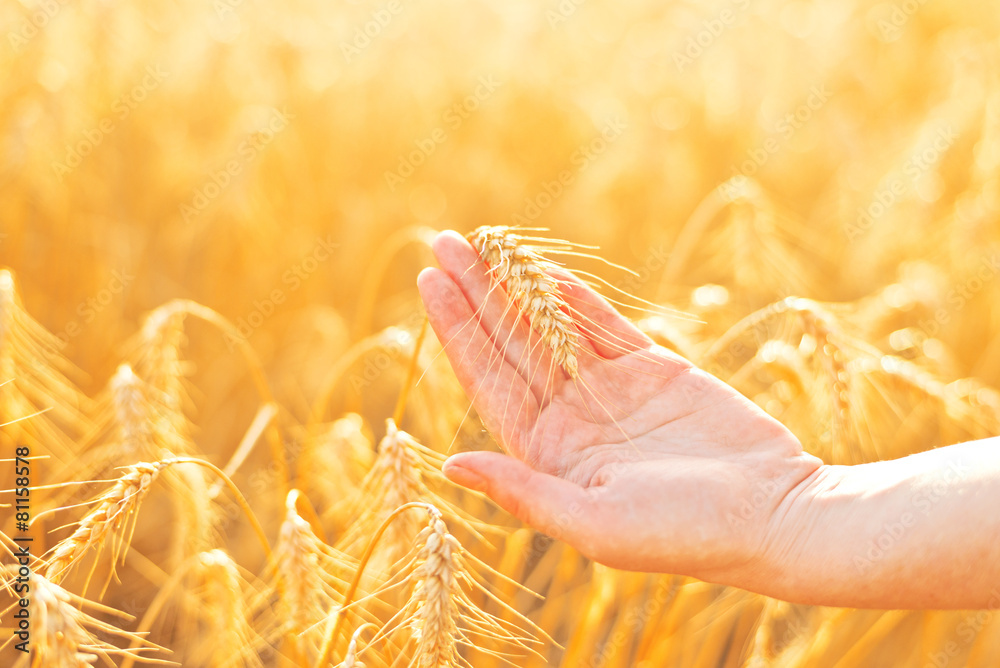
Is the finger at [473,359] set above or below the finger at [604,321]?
below

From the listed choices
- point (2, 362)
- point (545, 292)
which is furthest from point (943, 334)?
point (2, 362)

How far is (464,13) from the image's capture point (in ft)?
13.6

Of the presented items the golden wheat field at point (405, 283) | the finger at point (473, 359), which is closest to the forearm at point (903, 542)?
the golden wheat field at point (405, 283)

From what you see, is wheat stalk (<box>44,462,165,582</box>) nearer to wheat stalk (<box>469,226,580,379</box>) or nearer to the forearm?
wheat stalk (<box>469,226,580,379</box>)

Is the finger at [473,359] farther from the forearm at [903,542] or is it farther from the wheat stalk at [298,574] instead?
the forearm at [903,542]

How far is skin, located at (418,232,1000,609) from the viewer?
1116 mm

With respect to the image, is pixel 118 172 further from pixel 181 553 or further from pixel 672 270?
pixel 672 270

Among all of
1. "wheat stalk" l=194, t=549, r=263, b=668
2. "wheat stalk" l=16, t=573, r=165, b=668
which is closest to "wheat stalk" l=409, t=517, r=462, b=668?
"wheat stalk" l=16, t=573, r=165, b=668

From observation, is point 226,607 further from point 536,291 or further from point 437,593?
point 536,291

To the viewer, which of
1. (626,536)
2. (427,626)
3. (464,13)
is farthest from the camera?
(464,13)

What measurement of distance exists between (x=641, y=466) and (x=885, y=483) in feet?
1.40

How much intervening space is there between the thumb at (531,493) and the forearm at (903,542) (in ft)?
1.15

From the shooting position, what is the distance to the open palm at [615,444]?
1108 mm

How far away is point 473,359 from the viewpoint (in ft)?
4.26
